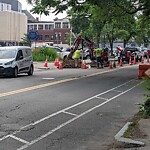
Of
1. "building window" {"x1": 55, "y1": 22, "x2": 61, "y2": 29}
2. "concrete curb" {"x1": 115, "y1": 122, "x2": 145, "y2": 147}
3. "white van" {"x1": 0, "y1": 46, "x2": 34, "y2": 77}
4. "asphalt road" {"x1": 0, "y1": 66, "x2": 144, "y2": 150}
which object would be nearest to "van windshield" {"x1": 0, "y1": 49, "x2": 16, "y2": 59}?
"white van" {"x1": 0, "y1": 46, "x2": 34, "y2": 77}

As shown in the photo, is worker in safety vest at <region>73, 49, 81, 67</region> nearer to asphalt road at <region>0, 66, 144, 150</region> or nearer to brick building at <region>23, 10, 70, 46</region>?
asphalt road at <region>0, 66, 144, 150</region>

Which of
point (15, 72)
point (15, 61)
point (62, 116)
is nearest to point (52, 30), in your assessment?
point (15, 61)

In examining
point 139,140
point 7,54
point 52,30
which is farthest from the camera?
point 52,30

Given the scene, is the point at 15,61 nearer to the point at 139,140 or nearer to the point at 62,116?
the point at 62,116

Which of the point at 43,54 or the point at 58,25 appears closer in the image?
the point at 43,54

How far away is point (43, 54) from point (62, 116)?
35.2 m

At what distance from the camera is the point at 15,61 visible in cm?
2448

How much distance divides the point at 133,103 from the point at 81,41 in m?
24.2

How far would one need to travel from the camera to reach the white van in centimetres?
2375

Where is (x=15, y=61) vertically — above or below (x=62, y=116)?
above

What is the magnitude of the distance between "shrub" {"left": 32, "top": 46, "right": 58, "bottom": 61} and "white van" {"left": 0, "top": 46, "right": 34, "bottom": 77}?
17990mm

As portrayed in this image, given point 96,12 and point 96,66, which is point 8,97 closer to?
point 96,12

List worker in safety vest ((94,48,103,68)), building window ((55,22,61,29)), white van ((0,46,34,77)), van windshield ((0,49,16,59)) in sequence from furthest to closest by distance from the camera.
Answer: building window ((55,22,61,29))
worker in safety vest ((94,48,103,68))
van windshield ((0,49,16,59))
white van ((0,46,34,77))

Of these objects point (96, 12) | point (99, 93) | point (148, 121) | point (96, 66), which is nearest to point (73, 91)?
point (99, 93)
